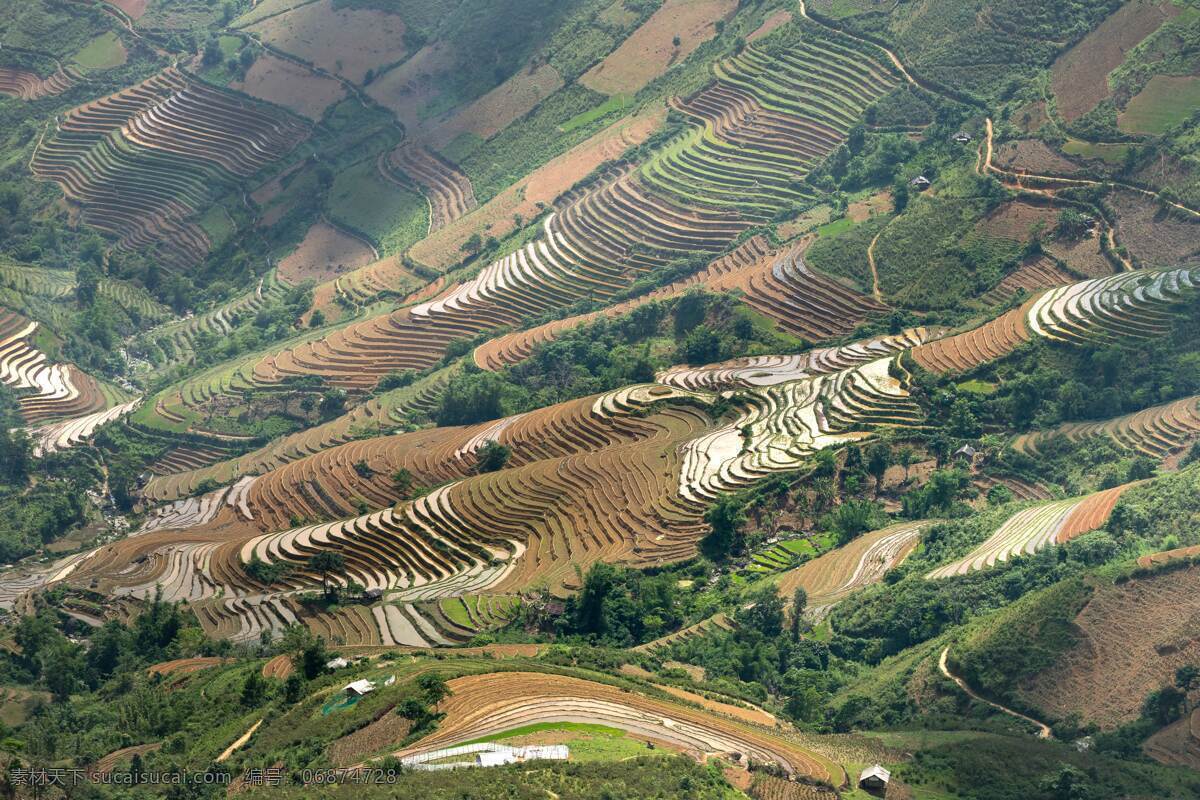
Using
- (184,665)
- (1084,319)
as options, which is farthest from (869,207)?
(184,665)

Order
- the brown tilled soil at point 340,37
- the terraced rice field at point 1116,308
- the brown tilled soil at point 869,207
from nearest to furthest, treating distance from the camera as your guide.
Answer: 1. the terraced rice field at point 1116,308
2. the brown tilled soil at point 869,207
3. the brown tilled soil at point 340,37

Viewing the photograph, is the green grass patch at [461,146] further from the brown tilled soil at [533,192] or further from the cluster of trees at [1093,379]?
the cluster of trees at [1093,379]

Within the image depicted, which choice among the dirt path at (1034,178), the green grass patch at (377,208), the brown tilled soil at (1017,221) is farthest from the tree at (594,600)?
the green grass patch at (377,208)

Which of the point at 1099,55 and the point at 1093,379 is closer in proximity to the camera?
the point at 1093,379

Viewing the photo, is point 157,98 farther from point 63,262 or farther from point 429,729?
point 429,729

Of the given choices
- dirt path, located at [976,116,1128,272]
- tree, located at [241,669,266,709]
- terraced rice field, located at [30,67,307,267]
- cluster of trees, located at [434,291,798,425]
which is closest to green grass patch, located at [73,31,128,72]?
terraced rice field, located at [30,67,307,267]

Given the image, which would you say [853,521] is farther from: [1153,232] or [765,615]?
[1153,232]
